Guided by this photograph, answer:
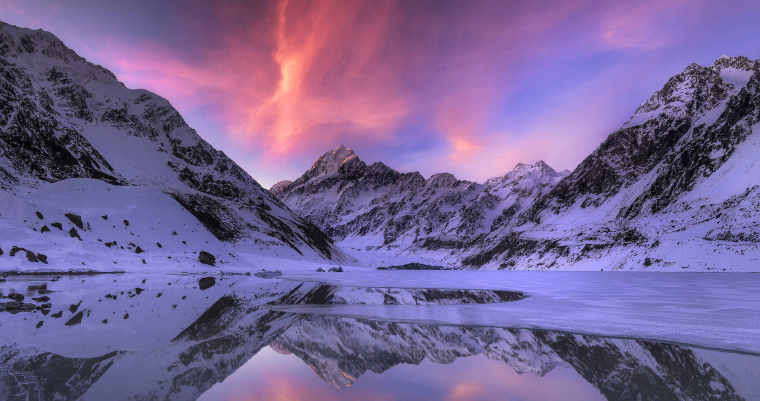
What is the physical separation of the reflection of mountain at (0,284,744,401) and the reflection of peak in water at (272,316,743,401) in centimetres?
2

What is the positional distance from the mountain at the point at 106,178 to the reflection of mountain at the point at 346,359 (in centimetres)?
5022

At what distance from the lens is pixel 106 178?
295 feet

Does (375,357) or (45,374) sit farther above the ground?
(375,357)

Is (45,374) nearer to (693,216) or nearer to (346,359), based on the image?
(346,359)

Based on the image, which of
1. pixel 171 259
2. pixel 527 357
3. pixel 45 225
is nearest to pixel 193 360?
pixel 527 357

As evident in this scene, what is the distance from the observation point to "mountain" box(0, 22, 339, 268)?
194 ft

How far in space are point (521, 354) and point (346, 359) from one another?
429 centimetres

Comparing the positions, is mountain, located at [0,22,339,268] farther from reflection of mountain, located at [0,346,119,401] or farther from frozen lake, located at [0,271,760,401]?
reflection of mountain, located at [0,346,119,401]

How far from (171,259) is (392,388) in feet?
245

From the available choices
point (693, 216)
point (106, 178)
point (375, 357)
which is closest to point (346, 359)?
point (375, 357)

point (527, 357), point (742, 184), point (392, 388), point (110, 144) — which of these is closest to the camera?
point (392, 388)

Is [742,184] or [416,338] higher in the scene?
[742,184]

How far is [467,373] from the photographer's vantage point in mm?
7711

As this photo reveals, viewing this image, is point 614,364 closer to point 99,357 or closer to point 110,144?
point 99,357
